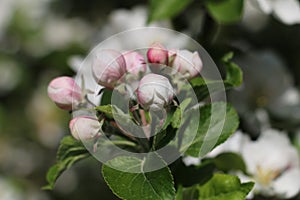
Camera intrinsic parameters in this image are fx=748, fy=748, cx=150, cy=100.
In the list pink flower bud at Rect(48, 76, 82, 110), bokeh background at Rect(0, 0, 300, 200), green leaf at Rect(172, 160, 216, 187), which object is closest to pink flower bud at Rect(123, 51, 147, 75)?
pink flower bud at Rect(48, 76, 82, 110)

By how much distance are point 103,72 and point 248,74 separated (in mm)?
831

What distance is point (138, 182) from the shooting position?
4.17 feet

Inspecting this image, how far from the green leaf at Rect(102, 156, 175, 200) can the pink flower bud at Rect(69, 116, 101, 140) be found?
60mm

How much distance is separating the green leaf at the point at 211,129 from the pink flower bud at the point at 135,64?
0.52 feet

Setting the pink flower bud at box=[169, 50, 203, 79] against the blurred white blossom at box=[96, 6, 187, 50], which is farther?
the blurred white blossom at box=[96, 6, 187, 50]

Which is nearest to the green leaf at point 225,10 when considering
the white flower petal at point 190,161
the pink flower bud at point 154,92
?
the white flower petal at point 190,161

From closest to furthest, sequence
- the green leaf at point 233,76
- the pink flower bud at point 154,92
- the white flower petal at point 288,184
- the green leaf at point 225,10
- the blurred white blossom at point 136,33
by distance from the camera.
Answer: the pink flower bud at point 154,92 < the green leaf at point 233,76 < the white flower petal at point 288,184 < the green leaf at point 225,10 < the blurred white blossom at point 136,33

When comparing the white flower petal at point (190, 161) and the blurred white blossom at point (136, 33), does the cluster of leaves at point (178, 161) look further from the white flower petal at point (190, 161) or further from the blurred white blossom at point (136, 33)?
the blurred white blossom at point (136, 33)

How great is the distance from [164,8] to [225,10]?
0.15m

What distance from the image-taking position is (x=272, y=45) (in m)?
2.61

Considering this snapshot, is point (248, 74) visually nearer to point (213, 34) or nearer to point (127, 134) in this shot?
point (213, 34)

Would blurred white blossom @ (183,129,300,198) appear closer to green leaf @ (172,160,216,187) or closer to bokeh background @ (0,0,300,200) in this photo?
green leaf @ (172,160,216,187)

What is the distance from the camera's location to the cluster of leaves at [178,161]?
4.17 feet

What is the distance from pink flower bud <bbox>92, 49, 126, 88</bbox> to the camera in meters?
1.33
